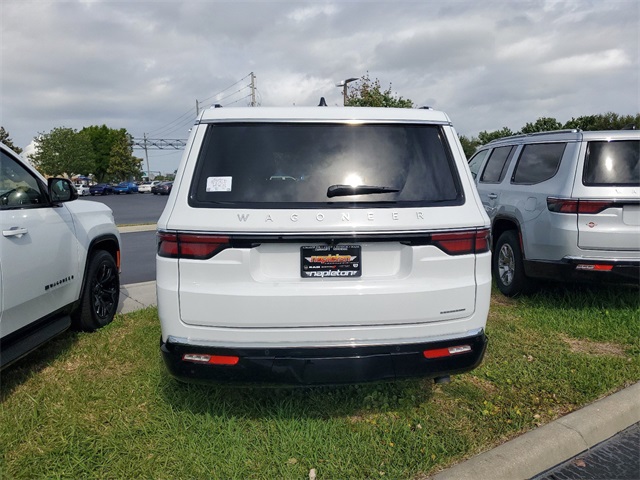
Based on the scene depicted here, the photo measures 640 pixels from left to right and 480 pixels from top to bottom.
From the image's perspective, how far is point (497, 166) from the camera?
21.1ft

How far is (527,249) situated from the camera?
5.11 m

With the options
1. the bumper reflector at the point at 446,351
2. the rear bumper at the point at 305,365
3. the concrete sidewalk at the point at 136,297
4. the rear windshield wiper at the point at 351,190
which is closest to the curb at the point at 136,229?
the concrete sidewalk at the point at 136,297

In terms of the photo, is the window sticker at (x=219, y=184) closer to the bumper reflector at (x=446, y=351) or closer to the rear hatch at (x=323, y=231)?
the rear hatch at (x=323, y=231)

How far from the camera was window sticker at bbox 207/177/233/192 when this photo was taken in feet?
8.22

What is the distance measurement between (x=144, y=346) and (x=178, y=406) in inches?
43.9

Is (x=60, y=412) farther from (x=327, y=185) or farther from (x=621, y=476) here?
(x=621, y=476)

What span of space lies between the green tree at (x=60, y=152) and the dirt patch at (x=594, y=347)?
6518 cm

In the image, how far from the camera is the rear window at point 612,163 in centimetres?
455

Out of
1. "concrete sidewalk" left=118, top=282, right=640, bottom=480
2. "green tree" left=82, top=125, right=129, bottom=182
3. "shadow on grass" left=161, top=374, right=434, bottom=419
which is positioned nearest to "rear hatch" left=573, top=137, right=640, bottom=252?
"concrete sidewalk" left=118, top=282, right=640, bottom=480

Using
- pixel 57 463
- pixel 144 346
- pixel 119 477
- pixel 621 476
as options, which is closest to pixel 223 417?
pixel 119 477

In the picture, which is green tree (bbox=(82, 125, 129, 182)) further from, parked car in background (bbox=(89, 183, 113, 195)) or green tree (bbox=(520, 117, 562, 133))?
green tree (bbox=(520, 117, 562, 133))

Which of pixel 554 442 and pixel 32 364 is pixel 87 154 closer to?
pixel 32 364

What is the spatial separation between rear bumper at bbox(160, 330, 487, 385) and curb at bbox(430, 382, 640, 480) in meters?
0.64

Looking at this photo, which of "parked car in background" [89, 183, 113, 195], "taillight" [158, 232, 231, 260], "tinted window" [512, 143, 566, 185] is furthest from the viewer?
"parked car in background" [89, 183, 113, 195]
